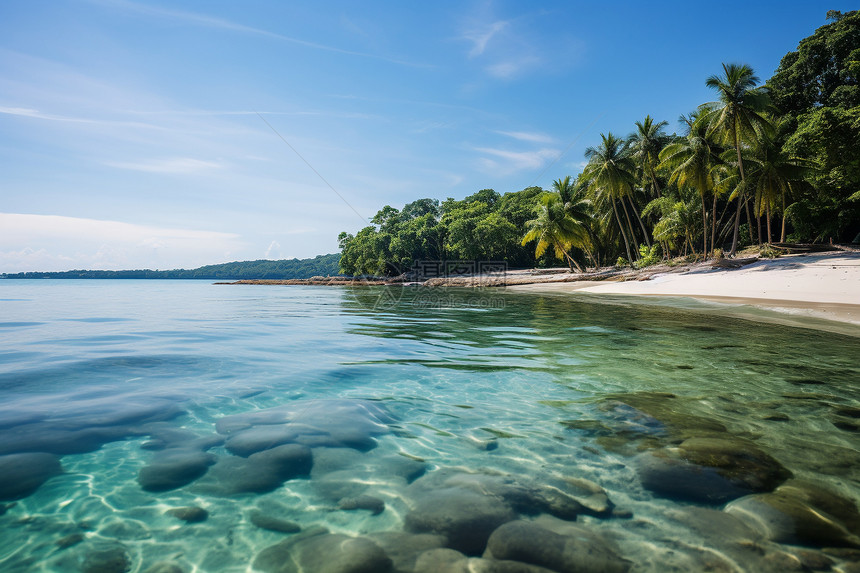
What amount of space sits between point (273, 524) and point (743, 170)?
113ft

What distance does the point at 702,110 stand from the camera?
103 ft

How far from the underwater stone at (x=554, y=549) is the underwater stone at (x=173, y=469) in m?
2.28

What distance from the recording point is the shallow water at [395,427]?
2275mm

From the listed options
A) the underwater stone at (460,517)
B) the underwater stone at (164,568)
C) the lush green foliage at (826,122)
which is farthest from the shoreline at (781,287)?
the underwater stone at (164,568)

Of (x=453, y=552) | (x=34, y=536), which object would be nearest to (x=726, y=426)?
(x=453, y=552)

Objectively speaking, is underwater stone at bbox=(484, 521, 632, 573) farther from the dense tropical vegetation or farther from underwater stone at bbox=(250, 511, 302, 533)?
the dense tropical vegetation

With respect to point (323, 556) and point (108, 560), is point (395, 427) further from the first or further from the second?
point (108, 560)

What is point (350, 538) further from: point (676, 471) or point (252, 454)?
point (676, 471)

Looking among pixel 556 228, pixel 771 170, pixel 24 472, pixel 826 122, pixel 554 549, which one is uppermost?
pixel 826 122

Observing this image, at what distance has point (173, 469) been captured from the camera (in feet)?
10.1

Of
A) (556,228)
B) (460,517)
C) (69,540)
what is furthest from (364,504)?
(556,228)

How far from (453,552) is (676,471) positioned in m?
1.89

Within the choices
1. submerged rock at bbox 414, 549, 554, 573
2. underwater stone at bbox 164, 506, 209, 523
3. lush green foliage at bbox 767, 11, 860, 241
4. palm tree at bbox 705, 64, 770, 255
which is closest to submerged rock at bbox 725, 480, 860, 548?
submerged rock at bbox 414, 549, 554, 573

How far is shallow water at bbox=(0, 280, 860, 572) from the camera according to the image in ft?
7.47
